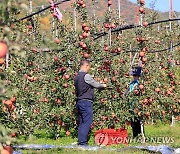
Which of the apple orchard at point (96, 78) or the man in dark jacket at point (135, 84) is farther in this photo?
the apple orchard at point (96, 78)

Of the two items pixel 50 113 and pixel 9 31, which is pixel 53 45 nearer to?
pixel 9 31

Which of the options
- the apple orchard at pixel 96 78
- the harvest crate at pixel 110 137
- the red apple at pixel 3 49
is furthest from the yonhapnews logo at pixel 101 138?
the red apple at pixel 3 49

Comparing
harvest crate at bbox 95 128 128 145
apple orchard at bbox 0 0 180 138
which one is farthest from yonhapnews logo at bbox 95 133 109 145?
apple orchard at bbox 0 0 180 138

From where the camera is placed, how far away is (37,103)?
1100 cm

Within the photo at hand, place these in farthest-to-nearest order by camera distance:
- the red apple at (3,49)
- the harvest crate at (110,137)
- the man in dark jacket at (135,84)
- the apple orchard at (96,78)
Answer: the apple orchard at (96,78), the man in dark jacket at (135,84), the harvest crate at (110,137), the red apple at (3,49)

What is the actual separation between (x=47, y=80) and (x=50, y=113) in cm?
71

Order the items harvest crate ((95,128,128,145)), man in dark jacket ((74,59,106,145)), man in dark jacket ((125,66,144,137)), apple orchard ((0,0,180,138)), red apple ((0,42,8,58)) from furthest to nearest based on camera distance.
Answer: apple orchard ((0,0,180,138)) < man in dark jacket ((125,66,144,137)) < harvest crate ((95,128,128,145)) < man in dark jacket ((74,59,106,145)) < red apple ((0,42,8,58))

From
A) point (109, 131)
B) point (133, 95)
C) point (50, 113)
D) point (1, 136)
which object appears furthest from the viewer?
point (50, 113)

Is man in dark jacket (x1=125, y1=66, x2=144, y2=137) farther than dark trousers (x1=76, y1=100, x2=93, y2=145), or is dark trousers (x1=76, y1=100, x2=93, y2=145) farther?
man in dark jacket (x1=125, y1=66, x2=144, y2=137)

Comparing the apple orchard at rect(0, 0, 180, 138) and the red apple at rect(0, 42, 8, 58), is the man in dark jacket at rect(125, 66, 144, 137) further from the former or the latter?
the red apple at rect(0, 42, 8, 58)

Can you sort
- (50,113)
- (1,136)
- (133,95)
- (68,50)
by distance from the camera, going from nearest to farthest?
(1,136) → (133,95) → (68,50) → (50,113)

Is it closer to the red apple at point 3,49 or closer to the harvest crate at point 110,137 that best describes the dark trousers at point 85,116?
the harvest crate at point 110,137

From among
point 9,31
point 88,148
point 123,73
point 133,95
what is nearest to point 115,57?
point 123,73

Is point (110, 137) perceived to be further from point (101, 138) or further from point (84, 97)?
point (84, 97)
